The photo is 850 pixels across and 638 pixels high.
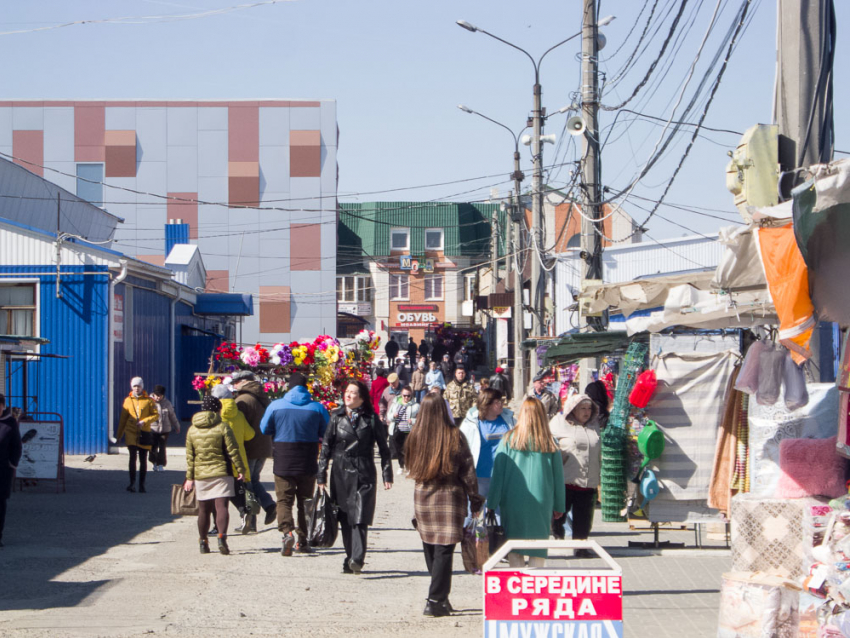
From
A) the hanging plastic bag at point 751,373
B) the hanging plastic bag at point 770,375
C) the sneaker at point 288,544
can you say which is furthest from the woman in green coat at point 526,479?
the sneaker at point 288,544

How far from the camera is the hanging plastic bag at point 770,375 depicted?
7.66 m

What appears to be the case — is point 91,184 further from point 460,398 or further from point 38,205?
point 460,398

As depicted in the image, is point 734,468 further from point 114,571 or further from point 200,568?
point 114,571

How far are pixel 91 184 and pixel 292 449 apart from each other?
1847 inches

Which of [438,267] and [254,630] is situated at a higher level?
[438,267]

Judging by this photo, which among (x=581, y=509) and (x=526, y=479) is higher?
(x=526, y=479)

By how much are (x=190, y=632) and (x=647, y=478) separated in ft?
16.8

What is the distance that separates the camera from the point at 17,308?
22.2 m

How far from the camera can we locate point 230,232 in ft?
171

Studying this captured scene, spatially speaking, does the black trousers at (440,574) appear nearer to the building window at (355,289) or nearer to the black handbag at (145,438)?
the black handbag at (145,438)

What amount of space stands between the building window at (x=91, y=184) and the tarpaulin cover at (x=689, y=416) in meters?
47.4

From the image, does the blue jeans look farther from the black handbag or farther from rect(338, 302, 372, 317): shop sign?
rect(338, 302, 372, 317): shop sign

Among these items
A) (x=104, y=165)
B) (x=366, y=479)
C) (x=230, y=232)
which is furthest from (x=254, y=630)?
(x=104, y=165)

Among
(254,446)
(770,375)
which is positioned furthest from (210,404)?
(770,375)
